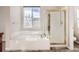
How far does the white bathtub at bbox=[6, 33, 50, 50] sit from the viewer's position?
3.69 m

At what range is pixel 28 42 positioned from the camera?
395cm

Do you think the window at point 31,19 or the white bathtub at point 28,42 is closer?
the white bathtub at point 28,42

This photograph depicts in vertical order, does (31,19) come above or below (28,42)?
above

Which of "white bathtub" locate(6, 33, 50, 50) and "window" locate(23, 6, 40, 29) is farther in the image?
"window" locate(23, 6, 40, 29)

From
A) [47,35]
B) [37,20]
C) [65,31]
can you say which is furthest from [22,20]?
[65,31]

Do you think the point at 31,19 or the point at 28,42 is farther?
the point at 31,19

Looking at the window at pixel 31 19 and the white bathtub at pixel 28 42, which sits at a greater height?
the window at pixel 31 19

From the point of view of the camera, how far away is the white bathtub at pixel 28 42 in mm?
3687

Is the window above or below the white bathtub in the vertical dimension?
above

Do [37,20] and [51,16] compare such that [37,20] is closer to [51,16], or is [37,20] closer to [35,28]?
[35,28]
